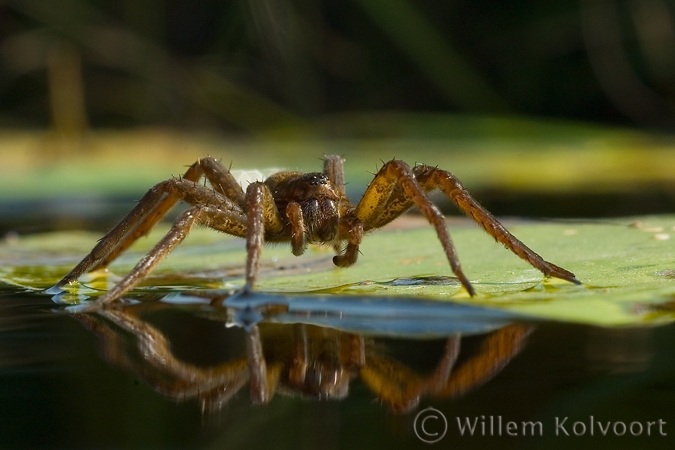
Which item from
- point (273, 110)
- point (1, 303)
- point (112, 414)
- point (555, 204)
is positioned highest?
point (273, 110)

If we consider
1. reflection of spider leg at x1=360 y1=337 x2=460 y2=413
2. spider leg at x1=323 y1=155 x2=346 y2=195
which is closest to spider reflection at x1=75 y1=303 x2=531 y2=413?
reflection of spider leg at x1=360 y1=337 x2=460 y2=413

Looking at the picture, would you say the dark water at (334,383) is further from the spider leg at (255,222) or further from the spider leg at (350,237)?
the spider leg at (350,237)

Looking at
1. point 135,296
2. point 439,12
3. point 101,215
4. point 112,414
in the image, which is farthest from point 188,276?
point 439,12

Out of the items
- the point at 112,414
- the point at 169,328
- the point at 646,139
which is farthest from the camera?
the point at 646,139

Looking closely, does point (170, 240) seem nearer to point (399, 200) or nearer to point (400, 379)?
point (399, 200)

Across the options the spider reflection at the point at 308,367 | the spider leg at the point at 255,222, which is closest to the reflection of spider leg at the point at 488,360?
the spider reflection at the point at 308,367

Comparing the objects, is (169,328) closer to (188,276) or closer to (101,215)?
(188,276)
